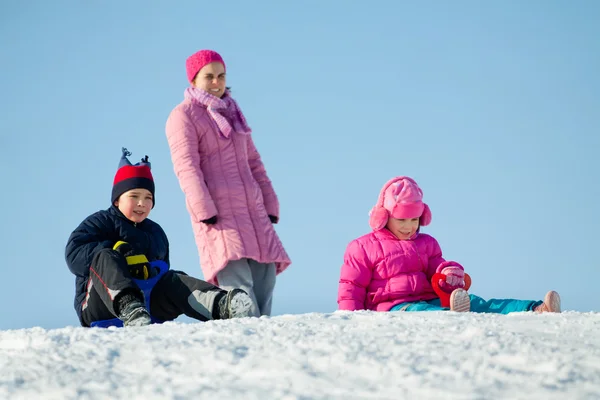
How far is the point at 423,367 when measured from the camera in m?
2.52

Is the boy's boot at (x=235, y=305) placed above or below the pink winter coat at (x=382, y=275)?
below

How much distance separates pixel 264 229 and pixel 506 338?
12.0 ft

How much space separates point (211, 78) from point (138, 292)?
2305mm

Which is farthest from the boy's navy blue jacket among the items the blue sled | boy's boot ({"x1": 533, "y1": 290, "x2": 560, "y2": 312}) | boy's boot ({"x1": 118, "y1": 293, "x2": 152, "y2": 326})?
boy's boot ({"x1": 533, "y1": 290, "x2": 560, "y2": 312})

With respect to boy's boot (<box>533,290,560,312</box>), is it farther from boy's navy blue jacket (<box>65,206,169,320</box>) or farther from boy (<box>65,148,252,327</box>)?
boy's navy blue jacket (<box>65,206,169,320</box>)

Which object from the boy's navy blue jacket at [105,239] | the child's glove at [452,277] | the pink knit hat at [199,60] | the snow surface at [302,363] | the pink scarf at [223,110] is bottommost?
the snow surface at [302,363]

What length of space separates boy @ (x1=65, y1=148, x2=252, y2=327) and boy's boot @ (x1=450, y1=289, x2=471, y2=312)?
149 cm

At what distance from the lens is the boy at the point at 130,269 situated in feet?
15.4

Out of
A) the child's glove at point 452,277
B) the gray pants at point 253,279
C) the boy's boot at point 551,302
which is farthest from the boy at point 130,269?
the boy's boot at point 551,302

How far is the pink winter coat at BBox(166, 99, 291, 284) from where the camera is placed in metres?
6.16

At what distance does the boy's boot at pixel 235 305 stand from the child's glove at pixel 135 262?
77 centimetres

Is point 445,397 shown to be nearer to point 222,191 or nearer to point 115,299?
point 115,299

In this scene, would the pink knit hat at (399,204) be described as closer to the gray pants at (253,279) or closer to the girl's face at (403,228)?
the girl's face at (403,228)

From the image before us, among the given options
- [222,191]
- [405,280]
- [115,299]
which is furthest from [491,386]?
[222,191]
